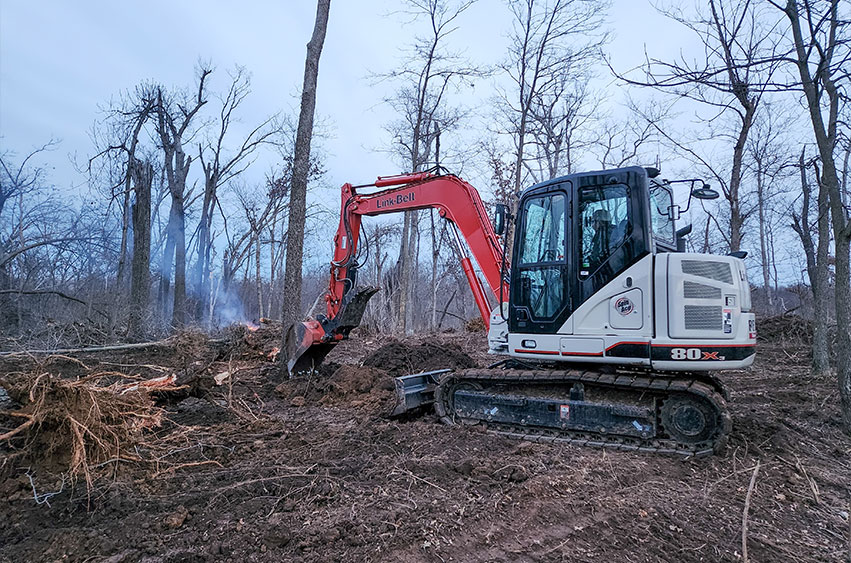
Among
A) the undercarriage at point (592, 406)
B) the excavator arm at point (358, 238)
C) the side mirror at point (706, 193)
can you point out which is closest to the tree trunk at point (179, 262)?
the excavator arm at point (358, 238)

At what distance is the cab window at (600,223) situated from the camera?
5109mm

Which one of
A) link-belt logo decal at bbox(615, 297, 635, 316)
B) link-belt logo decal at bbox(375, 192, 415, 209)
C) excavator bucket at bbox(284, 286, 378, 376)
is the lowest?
excavator bucket at bbox(284, 286, 378, 376)

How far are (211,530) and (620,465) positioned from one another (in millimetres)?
3396

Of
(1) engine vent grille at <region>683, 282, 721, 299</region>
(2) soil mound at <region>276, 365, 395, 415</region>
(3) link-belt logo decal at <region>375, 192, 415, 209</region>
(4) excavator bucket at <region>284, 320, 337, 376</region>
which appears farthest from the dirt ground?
(3) link-belt logo decal at <region>375, 192, 415, 209</region>

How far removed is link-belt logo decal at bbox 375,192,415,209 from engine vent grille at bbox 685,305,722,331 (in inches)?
162

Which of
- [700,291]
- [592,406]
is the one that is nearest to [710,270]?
[700,291]

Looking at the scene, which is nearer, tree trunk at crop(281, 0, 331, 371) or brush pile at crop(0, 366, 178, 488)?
brush pile at crop(0, 366, 178, 488)

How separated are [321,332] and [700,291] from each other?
5427 mm

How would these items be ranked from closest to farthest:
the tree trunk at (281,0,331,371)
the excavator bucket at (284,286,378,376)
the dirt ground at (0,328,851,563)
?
the dirt ground at (0,328,851,563)
the excavator bucket at (284,286,378,376)
the tree trunk at (281,0,331,371)

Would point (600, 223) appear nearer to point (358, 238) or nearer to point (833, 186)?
point (833, 186)

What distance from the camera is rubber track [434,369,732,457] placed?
4.67 metres

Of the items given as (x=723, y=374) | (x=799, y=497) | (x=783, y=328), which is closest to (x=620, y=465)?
(x=799, y=497)

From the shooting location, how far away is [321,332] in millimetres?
8016

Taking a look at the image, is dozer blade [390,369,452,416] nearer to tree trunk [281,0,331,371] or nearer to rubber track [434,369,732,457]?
rubber track [434,369,732,457]
